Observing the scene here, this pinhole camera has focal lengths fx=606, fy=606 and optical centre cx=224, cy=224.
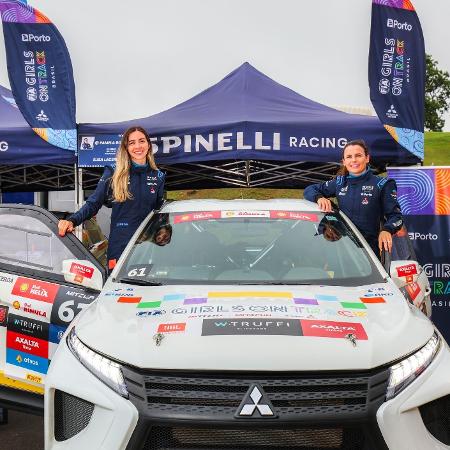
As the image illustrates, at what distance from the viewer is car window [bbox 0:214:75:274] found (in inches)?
144

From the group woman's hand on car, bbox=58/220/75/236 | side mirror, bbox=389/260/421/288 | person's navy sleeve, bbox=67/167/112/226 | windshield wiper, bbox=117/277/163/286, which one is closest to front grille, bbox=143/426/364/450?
windshield wiper, bbox=117/277/163/286

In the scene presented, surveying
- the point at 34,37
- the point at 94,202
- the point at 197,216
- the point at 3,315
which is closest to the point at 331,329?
the point at 197,216

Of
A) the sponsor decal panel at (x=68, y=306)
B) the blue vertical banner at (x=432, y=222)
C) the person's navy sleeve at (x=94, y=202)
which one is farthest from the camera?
the blue vertical banner at (x=432, y=222)

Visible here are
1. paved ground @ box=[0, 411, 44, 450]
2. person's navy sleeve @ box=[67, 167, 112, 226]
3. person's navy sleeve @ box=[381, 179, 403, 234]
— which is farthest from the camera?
person's navy sleeve @ box=[381, 179, 403, 234]

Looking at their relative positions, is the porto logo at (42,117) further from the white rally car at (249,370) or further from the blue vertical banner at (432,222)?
the white rally car at (249,370)

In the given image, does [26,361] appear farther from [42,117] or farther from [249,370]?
[42,117]

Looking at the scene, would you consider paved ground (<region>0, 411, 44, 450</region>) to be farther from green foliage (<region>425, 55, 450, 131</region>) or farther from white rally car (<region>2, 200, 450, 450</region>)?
green foliage (<region>425, 55, 450, 131</region>)

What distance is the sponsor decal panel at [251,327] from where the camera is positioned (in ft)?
7.62

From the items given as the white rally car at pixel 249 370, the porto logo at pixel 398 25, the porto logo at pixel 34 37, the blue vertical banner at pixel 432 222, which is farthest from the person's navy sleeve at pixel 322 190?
the porto logo at pixel 34 37

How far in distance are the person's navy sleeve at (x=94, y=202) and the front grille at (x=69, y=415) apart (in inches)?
70.0

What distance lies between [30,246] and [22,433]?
1272 millimetres

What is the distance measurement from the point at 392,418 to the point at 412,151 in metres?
5.33

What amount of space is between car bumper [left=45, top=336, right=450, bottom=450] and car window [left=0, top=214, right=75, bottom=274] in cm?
158

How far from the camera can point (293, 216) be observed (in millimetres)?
3658
